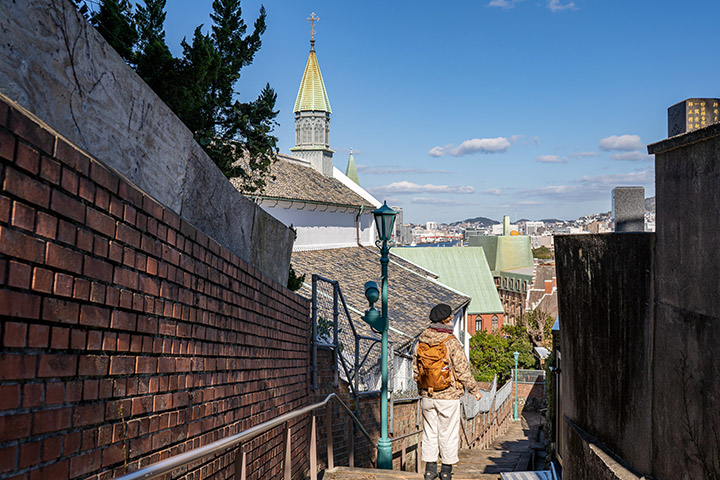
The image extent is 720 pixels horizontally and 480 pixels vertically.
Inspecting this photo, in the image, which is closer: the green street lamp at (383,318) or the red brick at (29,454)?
the red brick at (29,454)

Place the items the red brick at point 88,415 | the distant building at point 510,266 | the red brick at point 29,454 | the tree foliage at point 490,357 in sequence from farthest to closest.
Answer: the distant building at point 510,266
the tree foliage at point 490,357
the red brick at point 88,415
the red brick at point 29,454

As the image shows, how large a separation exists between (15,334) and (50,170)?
0.60m

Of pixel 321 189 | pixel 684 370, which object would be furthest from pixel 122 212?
pixel 321 189

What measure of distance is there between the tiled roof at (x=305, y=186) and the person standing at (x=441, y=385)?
21.0 metres

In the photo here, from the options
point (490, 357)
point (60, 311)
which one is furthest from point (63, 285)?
point (490, 357)

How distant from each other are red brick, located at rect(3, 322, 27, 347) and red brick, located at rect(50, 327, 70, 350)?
16 centimetres

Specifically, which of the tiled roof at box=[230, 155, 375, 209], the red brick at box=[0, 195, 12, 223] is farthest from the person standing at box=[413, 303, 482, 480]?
the tiled roof at box=[230, 155, 375, 209]

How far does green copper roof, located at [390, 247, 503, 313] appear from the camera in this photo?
2224 inches

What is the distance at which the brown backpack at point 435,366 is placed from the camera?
6.47m

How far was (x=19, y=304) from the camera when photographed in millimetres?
2150

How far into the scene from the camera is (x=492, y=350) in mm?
44406

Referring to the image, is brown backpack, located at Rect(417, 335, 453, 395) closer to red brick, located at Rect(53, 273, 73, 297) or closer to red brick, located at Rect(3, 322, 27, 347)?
red brick, located at Rect(53, 273, 73, 297)

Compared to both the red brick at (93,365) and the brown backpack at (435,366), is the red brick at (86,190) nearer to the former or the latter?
the red brick at (93,365)

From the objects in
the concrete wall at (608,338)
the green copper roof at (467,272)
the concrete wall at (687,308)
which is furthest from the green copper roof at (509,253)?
the concrete wall at (687,308)
